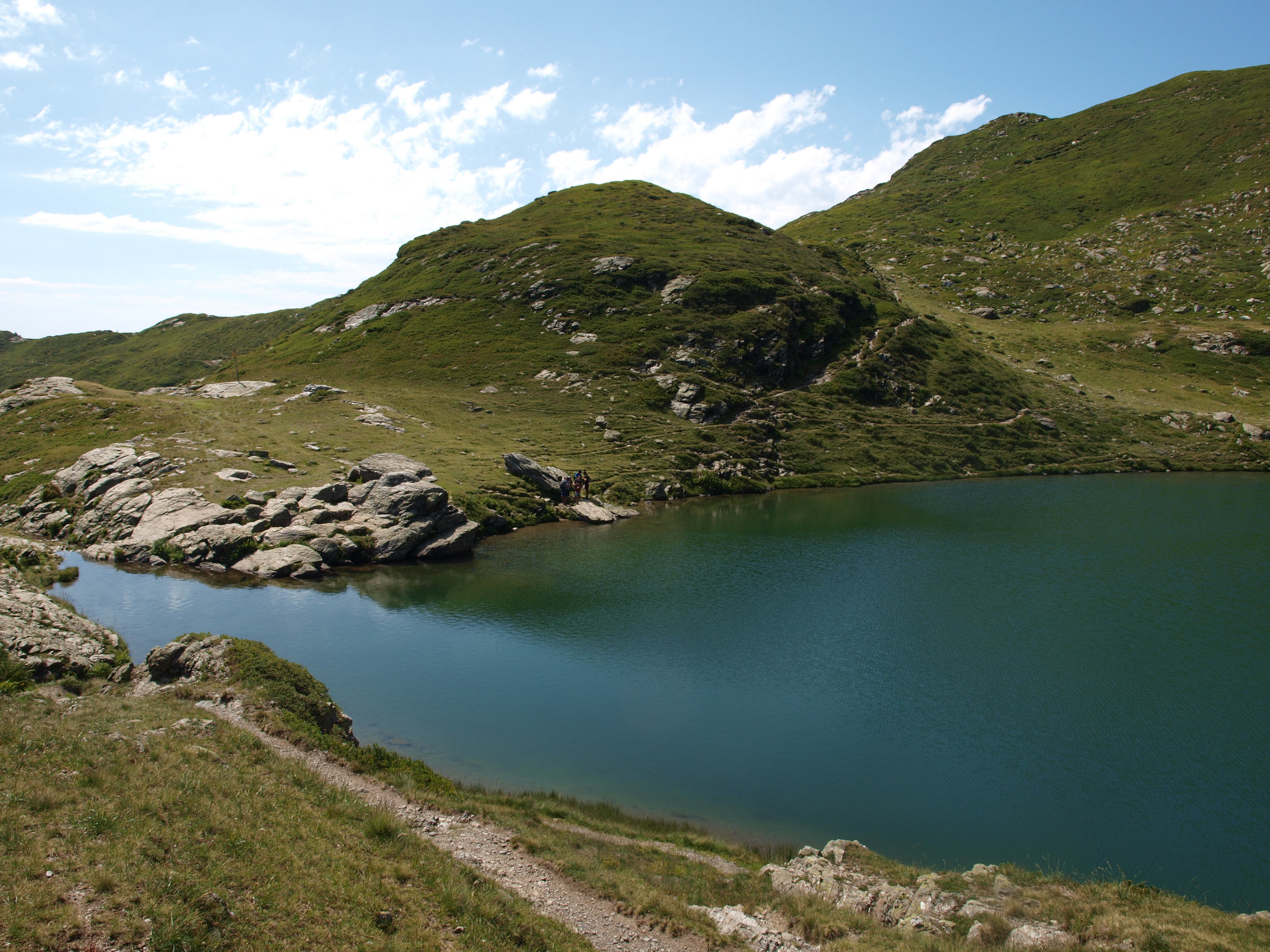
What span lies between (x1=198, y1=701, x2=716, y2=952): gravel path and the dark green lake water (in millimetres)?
5052

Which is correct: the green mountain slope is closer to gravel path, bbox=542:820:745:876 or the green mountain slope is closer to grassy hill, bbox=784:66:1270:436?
grassy hill, bbox=784:66:1270:436

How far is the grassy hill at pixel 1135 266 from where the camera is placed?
121688 mm

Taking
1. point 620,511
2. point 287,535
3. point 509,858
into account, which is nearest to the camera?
point 509,858

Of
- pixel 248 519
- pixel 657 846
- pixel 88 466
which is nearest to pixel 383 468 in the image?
pixel 248 519

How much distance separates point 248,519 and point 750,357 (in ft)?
251

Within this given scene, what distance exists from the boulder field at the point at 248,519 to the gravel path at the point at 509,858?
28.8m

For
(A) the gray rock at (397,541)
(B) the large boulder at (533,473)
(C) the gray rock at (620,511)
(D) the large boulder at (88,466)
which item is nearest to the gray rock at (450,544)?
(A) the gray rock at (397,541)

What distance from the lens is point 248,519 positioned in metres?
50.6

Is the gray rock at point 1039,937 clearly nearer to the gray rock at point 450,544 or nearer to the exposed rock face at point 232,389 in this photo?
the gray rock at point 450,544

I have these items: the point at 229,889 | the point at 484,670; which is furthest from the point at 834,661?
the point at 229,889

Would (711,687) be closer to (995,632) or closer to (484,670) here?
(484,670)

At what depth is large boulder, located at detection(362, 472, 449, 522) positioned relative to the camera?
2137 inches

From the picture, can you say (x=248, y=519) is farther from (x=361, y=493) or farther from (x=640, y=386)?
(x=640, y=386)

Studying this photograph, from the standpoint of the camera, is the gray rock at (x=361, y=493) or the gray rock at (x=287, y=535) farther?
the gray rock at (x=361, y=493)
